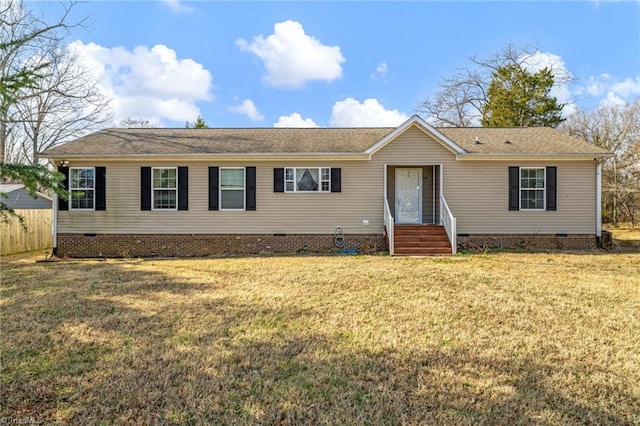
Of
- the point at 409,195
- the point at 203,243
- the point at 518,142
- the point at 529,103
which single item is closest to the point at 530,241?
the point at 518,142

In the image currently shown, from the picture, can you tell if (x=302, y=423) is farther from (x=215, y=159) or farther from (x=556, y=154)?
(x=556, y=154)

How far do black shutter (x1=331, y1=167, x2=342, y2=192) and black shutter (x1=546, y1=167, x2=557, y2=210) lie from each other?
22.5 feet

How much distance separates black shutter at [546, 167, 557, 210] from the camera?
482 inches

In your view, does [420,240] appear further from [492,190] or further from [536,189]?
[536,189]

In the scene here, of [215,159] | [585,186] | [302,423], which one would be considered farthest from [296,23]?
[302,423]

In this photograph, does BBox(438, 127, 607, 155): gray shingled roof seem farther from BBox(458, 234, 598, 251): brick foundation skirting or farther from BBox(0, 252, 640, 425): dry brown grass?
Result: BBox(0, 252, 640, 425): dry brown grass

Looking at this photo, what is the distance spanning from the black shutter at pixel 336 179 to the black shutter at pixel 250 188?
2.61m

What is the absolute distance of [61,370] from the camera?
3.75 meters

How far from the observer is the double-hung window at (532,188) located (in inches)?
486

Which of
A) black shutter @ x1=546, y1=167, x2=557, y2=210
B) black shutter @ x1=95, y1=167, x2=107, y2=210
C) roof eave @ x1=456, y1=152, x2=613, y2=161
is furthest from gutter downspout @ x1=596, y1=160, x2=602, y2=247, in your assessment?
black shutter @ x1=95, y1=167, x2=107, y2=210

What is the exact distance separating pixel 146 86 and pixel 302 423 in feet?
78.0

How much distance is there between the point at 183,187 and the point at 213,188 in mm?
987

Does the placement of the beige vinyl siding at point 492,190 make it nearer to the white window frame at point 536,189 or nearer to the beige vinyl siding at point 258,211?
the white window frame at point 536,189

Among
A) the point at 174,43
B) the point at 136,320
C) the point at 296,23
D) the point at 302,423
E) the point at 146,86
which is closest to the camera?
the point at 302,423
